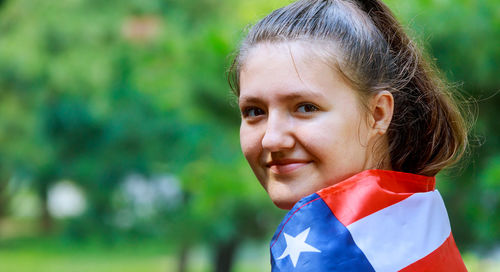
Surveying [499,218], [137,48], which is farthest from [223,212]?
[137,48]

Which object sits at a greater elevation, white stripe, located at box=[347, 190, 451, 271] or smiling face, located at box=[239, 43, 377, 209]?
smiling face, located at box=[239, 43, 377, 209]

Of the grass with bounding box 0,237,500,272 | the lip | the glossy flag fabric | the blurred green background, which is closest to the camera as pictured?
the glossy flag fabric

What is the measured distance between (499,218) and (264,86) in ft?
7.95

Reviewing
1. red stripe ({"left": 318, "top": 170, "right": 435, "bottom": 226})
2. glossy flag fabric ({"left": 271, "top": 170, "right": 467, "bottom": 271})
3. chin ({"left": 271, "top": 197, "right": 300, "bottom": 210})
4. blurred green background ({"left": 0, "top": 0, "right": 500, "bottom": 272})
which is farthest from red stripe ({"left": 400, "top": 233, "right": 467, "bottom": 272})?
blurred green background ({"left": 0, "top": 0, "right": 500, "bottom": 272})

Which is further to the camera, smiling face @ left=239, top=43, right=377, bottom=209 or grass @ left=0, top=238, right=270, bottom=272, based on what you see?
grass @ left=0, top=238, right=270, bottom=272

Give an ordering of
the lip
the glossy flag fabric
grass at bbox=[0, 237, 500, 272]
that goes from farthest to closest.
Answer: grass at bbox=[0, 237, 500, 272]
the lip
the glossy flag fabric

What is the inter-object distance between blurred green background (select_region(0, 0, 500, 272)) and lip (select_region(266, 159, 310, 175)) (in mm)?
1905

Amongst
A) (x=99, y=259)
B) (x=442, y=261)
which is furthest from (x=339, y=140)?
(x=99, y=259)

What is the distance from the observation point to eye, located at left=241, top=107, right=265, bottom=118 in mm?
1129

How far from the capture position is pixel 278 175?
1113mm

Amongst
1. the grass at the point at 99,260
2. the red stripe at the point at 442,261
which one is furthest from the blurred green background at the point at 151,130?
the red stripe at the point at 442,261

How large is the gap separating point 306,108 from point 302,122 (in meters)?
0.03

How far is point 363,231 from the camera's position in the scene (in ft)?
3.24

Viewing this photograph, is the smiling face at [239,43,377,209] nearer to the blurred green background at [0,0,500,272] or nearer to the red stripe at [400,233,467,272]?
the red stripe at [400,233,467,272]
